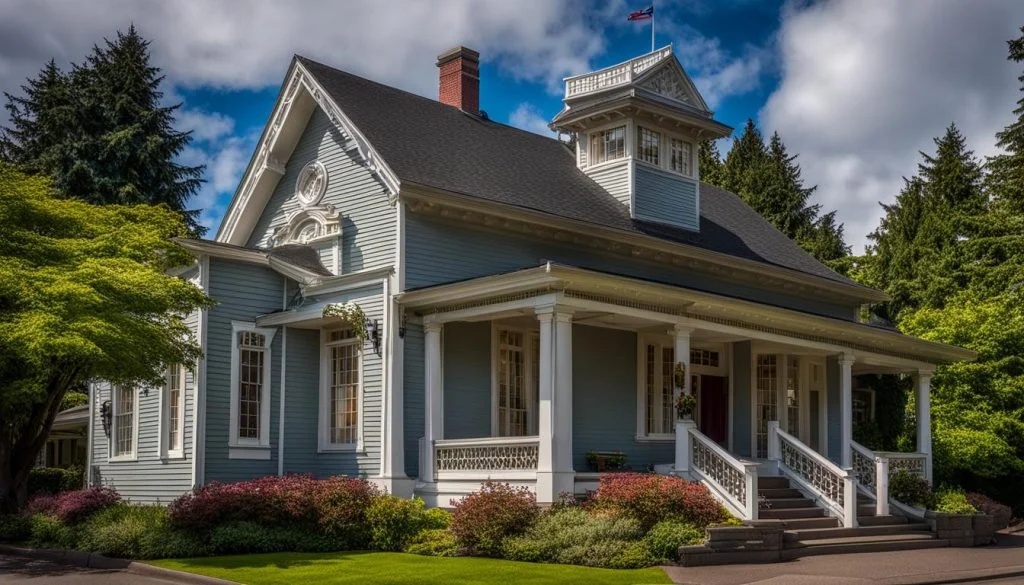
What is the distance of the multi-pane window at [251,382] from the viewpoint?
20.9 metres

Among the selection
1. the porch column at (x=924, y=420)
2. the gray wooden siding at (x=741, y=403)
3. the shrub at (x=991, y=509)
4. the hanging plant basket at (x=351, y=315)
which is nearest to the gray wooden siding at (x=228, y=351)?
the hanging plant basket at (x=351, y=315)

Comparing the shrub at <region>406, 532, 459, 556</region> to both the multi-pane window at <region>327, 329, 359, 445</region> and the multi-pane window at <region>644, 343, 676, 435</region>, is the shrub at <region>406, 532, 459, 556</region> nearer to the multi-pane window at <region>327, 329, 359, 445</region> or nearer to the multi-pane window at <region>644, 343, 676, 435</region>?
the multi-pane window at <region>327, 329, 359, 445</region>

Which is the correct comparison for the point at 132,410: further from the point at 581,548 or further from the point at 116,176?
the point at 116,176

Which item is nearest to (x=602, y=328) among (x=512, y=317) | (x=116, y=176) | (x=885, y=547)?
(x=512, y=317)

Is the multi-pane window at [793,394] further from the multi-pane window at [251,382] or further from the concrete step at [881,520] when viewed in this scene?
the multi-pane window at [251,382]

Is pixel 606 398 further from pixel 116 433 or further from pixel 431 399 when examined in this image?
pixel 116 433

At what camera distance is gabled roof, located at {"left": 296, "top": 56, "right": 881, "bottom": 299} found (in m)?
22.1

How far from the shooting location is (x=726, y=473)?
18781 millimetres

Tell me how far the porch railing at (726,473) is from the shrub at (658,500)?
25.2 inches

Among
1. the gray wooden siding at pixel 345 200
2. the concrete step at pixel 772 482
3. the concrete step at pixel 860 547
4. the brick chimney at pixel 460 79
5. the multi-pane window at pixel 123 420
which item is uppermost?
the brick chimney at pixel 460 79

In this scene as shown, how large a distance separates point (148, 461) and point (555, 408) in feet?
28.5

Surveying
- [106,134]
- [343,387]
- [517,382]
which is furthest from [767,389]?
[106,134]

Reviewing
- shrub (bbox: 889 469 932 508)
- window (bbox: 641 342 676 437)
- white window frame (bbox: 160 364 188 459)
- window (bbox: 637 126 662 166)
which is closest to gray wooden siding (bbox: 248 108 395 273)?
white window frame (bbox: 160 364 188 459)

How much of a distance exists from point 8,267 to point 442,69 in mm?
13244
